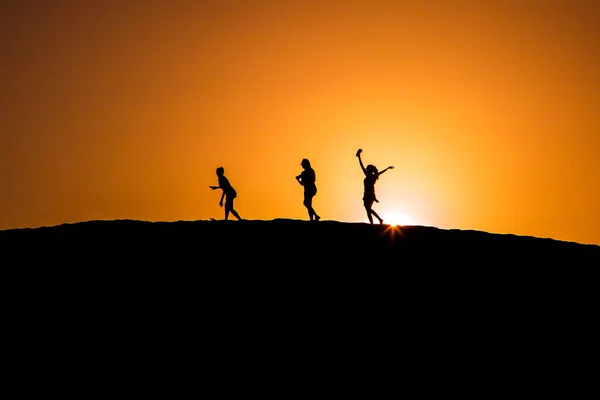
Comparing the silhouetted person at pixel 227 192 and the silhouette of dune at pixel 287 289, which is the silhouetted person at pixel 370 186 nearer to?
the silhouette of dune at pixel 287 289

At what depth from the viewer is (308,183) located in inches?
972

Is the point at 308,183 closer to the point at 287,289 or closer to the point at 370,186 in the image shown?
the point at 370,186

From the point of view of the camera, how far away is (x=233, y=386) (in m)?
15.8

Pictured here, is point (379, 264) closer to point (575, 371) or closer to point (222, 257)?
point (222, 257)

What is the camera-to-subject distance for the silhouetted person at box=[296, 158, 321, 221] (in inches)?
972

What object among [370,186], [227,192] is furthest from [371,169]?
[227,192]

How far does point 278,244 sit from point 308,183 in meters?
3.92

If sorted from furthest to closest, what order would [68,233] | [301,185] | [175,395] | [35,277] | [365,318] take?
[301,185] < [68,233] < [35,277] < [365,318] < [175,395]

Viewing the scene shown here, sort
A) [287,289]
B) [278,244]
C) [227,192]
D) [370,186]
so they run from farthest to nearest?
[227,192] → [370,186] → [278,244] → [287,289]

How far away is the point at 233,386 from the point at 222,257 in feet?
16.4

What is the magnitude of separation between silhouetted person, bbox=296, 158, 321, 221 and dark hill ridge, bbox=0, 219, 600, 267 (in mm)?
1522

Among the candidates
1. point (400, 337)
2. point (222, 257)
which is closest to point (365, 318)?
point (400, 337)

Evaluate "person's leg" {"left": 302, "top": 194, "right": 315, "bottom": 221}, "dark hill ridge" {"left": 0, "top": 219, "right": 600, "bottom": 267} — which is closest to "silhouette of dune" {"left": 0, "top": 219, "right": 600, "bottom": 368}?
"dark hill ridge" {"left": 0, "top": 219, "right": 600, "bottom": 267}

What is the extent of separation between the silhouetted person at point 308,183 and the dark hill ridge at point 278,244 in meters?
1.52
